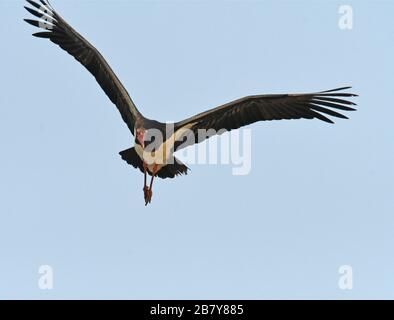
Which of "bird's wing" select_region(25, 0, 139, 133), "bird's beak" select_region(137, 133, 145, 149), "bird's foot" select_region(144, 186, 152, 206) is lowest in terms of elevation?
"bird's foot" select_region(144, 186, 152, 206)

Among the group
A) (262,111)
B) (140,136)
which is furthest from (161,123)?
(262,111)

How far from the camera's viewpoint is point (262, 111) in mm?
14312

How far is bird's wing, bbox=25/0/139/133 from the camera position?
48.2ft

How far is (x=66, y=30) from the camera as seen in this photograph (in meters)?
15.0

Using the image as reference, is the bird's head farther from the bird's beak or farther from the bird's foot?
the bird's foot

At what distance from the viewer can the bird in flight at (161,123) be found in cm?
1402

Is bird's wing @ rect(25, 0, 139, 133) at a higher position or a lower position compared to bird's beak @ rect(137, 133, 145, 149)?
higher

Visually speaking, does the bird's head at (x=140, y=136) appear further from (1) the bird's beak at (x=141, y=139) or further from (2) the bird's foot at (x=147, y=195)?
(2) the bird's foot at (x=147, y=195)

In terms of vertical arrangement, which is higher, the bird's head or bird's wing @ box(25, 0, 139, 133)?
bird's wing @ box(25, 0, 139, 133)

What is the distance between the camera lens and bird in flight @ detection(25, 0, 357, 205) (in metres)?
14.0

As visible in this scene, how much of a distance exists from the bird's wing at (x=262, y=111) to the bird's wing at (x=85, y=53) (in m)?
1.12

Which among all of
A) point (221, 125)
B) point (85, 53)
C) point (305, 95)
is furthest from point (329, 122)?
point (85, 53)
